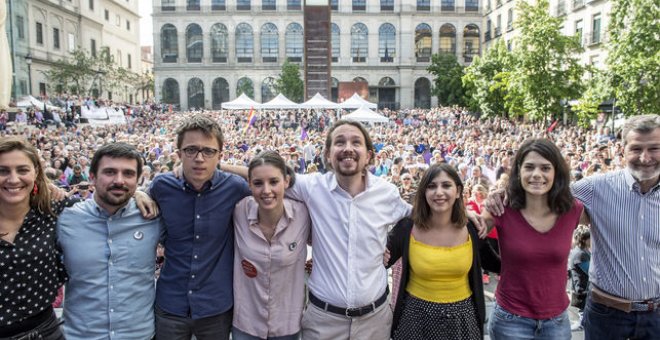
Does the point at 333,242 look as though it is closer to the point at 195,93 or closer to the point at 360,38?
the point at 360,38

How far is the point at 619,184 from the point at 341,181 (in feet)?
6.10

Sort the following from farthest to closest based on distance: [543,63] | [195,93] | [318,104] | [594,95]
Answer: [195,93], [318,104], [543,63], [594,95]

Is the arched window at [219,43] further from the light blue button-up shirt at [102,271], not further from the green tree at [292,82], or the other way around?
the light blue button-up shirt at [102,271]

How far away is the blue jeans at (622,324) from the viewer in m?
3.18

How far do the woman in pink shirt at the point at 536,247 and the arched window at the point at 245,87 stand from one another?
56.3 meters

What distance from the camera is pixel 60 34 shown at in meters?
48.4

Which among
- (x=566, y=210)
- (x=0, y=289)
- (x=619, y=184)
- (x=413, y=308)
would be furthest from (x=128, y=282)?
(x=619, y=184)

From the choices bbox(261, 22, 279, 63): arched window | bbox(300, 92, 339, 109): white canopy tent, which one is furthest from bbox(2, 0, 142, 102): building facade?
bbox(300, 92, 339, 109): white canopy tent

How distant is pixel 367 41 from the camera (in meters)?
59.5

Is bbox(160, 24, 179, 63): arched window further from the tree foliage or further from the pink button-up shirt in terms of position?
the pink button-up shirt

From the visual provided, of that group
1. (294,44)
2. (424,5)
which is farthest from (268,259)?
(424,5)

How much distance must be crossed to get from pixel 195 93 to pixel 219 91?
2904 mm

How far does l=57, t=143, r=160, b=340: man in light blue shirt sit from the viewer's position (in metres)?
3.02

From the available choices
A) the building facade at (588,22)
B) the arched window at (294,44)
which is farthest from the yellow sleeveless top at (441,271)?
the arched window at (294,44)
